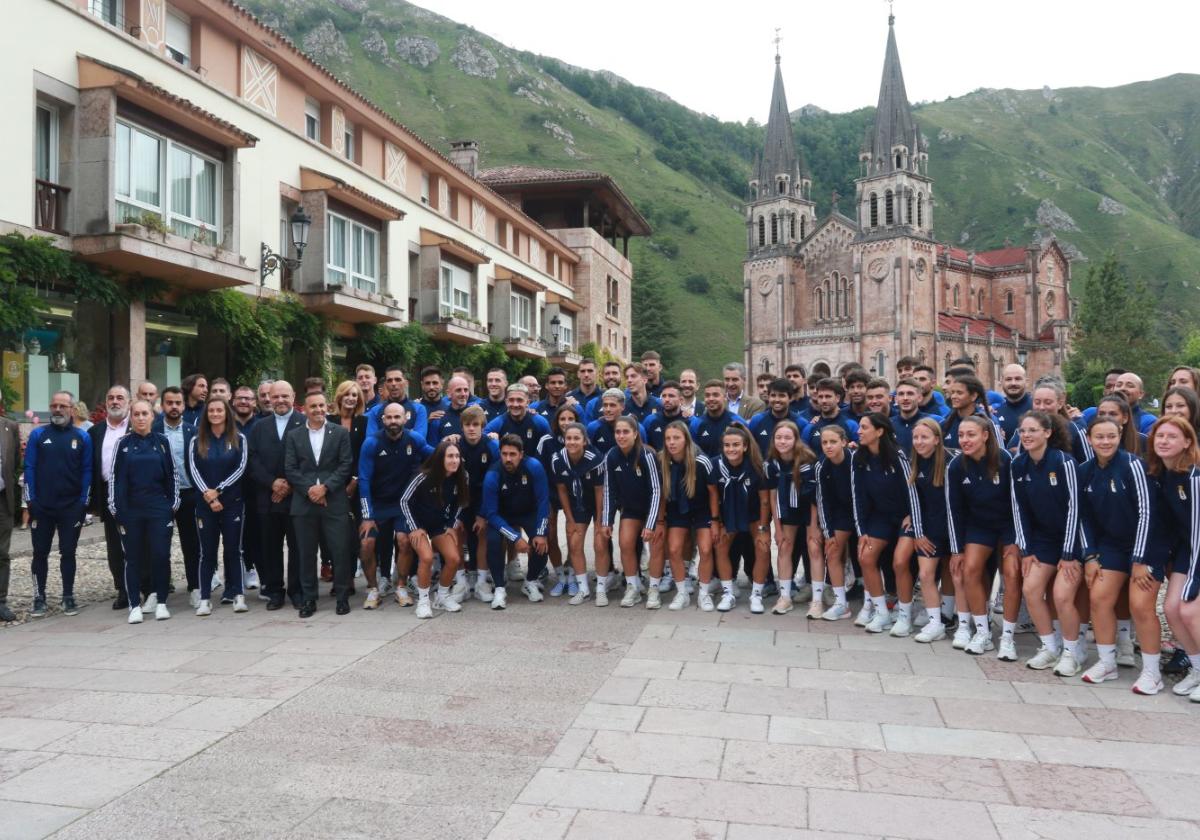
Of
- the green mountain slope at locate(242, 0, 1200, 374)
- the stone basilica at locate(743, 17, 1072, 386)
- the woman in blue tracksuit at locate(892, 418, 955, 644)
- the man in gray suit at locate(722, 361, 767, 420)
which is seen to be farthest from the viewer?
the green mountain slope at locate(242, 0, 1200, 374)

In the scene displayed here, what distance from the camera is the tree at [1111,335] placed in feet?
216

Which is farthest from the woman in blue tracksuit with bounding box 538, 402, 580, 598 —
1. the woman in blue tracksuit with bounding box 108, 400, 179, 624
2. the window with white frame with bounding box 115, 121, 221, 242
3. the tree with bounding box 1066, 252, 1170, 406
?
the tree with bounding box 1066, 252, 1170, 406

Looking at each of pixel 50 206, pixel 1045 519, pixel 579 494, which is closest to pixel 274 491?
pixel 579 494

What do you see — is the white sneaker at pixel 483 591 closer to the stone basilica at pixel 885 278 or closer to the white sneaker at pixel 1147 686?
the white sneaker at pixel 1147 686

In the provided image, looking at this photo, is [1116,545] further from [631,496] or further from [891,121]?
[891,121]

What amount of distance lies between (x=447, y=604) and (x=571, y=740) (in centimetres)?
A: 386

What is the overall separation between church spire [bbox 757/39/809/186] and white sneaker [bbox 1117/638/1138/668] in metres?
84.2

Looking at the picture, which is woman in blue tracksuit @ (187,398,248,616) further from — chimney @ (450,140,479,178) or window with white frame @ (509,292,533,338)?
chimney @ (450,140,479,178)

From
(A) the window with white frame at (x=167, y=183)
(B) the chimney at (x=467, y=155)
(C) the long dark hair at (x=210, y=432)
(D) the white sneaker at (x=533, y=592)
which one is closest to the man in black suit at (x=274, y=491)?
(C) the long dark hair at (x=210, y=432)

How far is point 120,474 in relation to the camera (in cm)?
830

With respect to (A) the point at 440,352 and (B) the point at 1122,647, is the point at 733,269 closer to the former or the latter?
(A) the point at 440,352

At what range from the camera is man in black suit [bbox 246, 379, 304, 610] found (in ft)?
28.9

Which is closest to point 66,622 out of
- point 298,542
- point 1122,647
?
point 298,542

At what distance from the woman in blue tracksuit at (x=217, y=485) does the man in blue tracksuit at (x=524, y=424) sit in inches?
100
